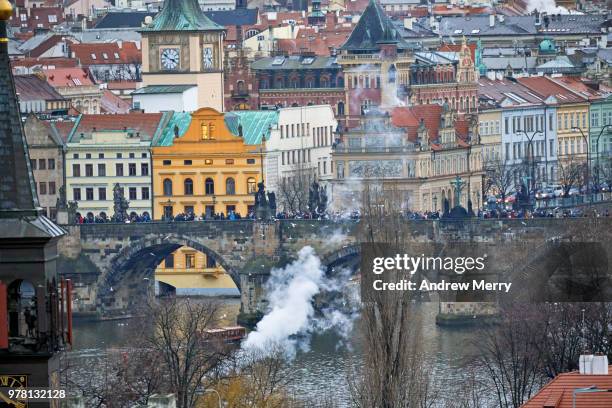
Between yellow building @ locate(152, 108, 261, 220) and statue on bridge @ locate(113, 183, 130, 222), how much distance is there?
1693 mm

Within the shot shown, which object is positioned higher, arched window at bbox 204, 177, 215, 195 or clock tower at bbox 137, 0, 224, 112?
clock tower at bbox 137, 0, 224, 112

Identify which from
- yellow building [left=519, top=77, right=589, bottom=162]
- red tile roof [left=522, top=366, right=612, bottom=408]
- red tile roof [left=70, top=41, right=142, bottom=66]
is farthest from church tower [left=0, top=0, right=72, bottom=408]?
red tile roof [left=70, top=41, right=142, bottom=66]

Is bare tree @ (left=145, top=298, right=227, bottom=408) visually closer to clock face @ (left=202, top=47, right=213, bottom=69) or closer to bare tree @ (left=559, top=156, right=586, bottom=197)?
bare tree @ (left=559, top=156, right=586, bottom=197)

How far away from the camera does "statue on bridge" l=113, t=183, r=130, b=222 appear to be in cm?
9181

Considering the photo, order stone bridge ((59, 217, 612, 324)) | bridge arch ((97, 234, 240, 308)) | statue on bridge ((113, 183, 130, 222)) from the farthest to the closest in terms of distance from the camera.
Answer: statue on bridge ((113, 183, 130, 222))
bridge arch ((97, 234, 240, 308))
stone bridge ((59, 217, 612, 324))

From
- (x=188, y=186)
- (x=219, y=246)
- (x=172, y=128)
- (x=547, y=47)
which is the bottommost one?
(x=219, y=246)

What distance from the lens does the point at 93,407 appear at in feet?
151

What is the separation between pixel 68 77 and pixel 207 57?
48.1 feet

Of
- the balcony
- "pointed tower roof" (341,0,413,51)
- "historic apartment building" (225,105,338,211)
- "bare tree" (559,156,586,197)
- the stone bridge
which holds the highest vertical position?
"pointed tower roof" (341,0,413,51)

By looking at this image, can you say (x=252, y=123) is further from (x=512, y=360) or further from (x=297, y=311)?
(x=512, y=360)

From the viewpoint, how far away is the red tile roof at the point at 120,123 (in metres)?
98.4

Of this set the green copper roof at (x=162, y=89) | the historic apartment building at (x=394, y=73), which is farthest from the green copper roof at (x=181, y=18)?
the historic apartment building at (x=394, y=73)

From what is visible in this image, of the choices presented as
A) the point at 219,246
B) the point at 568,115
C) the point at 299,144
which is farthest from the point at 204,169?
the point at 568,115

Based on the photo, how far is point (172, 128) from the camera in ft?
325
